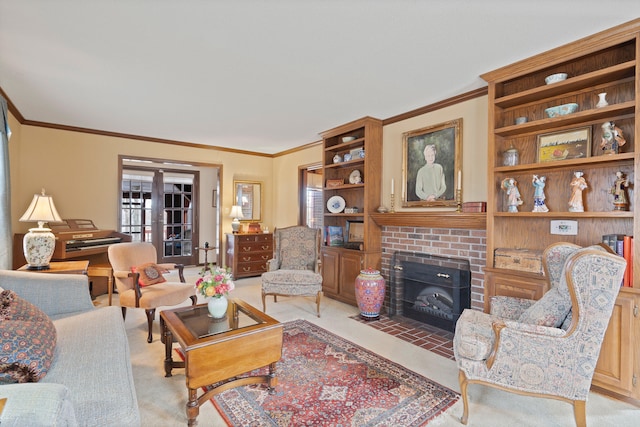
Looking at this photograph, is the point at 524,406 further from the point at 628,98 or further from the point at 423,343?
the point at 628,98

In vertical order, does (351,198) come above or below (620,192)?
above

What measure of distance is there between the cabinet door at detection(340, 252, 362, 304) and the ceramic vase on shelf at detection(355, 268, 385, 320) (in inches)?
20.6

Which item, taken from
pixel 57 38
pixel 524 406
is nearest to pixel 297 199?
pixel 57 38

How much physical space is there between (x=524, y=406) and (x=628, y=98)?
Result: 2.35 meters

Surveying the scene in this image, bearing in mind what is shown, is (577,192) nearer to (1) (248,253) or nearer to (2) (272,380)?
(2) (272,380)

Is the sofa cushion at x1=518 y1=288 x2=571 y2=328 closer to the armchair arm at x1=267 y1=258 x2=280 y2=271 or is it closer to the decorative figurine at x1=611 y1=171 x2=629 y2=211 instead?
the decorative figurine at x1=611 y1=171 x2=629 y2=211

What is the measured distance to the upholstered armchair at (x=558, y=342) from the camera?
1.70 meters

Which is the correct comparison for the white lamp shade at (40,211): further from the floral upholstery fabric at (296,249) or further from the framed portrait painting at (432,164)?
the framed portrait painting at (432,164)

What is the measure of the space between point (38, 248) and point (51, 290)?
115cm

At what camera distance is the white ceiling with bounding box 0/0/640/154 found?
1979mm

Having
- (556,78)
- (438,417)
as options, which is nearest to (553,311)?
(438,417)

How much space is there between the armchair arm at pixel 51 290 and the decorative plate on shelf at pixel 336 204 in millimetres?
3218

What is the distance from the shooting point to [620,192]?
7.55ft

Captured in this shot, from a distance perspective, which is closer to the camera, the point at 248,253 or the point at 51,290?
the point at 51,290
